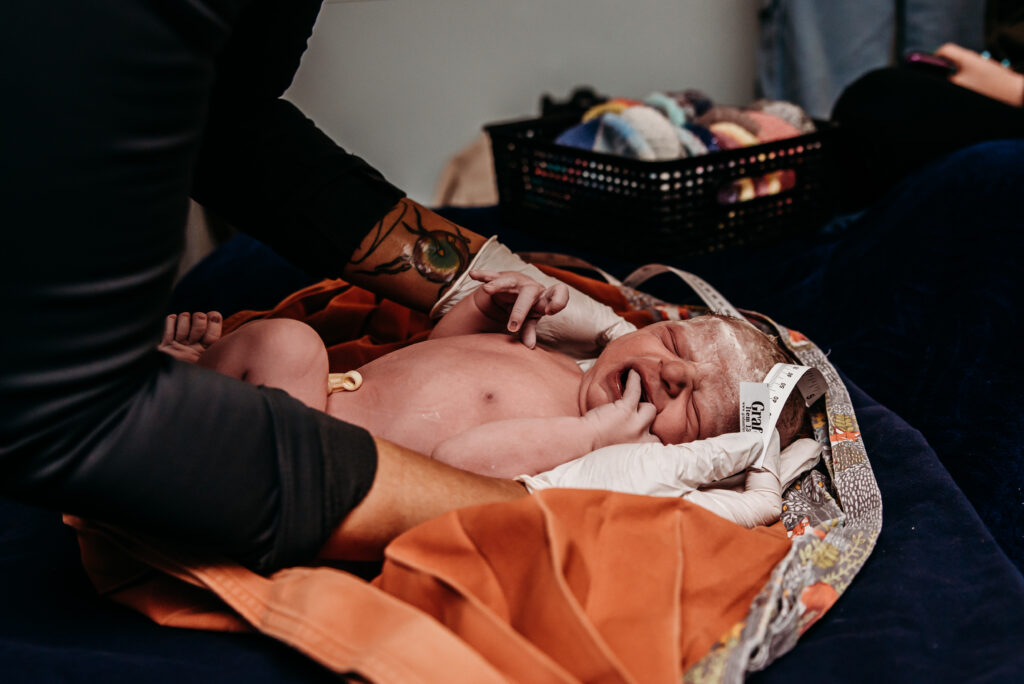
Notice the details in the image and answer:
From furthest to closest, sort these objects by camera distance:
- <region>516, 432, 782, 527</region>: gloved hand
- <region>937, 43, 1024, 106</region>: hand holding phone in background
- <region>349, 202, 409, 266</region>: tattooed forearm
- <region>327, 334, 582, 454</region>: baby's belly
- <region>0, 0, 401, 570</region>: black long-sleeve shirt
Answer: <region>937, 43, 1024, 106</region>: hand holding phone in background → <region>349, 202, 409, 266</region>: tattooed forearm → <region>327, 334, 582, 454</region>: baby's belly → <region>516, 432, 782, 527</region>: gloved hand → <region>0, 0, 401, 570</region>: black long-sleeve shirt

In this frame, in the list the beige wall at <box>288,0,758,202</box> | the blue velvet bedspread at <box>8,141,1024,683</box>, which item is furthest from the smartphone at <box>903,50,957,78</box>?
the beige wall at <box>288,0,758,202</box>

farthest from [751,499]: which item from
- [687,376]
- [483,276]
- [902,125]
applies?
[902,125]

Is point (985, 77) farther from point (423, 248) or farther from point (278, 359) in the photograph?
point (278, 359)

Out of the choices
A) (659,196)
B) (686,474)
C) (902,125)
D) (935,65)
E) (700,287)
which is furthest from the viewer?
(935,65)

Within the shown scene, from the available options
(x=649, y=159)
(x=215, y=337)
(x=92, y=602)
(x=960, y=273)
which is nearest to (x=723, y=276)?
(x=649, y=159)

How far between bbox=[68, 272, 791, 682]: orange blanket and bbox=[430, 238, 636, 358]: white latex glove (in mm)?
484

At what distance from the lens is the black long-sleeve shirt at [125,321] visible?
0.48 meters

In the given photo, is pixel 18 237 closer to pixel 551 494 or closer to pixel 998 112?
pixel 551 494

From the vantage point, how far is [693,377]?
3.48 feet

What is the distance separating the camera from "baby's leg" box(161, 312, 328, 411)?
92cm

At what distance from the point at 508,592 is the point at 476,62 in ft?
7.21

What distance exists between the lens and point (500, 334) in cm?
114

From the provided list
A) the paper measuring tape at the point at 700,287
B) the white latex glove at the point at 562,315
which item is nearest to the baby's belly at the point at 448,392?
the white latex glove at the point at 562,315

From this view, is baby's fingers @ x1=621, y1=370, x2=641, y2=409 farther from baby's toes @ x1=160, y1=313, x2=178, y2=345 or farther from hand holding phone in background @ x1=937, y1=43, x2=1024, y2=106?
hand holding phone in background @ x1=937, y1=43, x2=1024, y2=106
